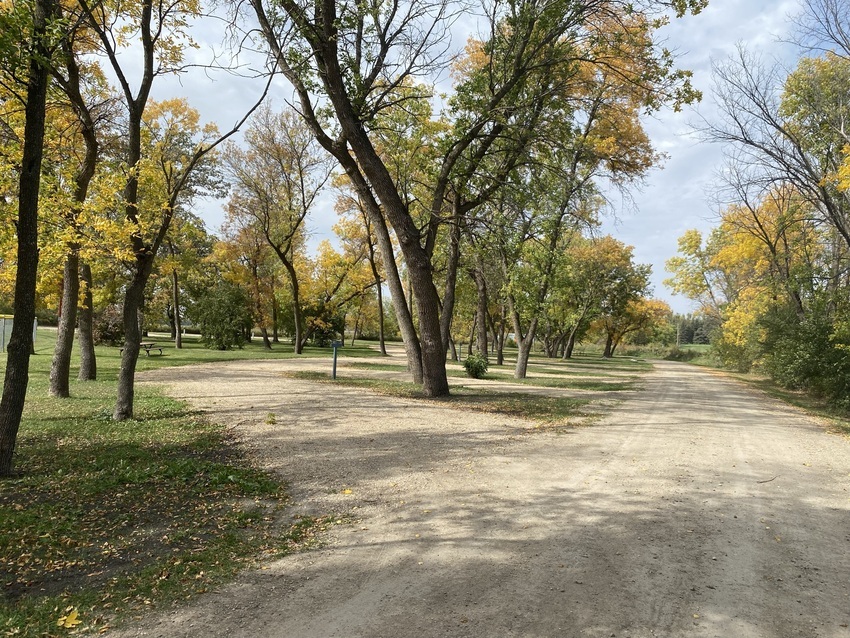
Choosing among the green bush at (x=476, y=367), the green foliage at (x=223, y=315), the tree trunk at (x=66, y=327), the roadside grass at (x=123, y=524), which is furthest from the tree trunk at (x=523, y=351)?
the green foliage at (x=223, y=315)

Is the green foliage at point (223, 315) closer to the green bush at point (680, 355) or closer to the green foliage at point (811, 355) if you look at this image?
the green foliage at point (811, 355)

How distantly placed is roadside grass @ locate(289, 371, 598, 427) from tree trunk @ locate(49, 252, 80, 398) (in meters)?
6.46

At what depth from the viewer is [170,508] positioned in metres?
4.61

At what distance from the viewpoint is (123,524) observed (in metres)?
4.22

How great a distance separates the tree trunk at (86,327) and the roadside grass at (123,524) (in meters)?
5.52

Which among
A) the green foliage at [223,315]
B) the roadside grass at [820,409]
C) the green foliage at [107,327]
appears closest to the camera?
the roadside grass at [820,409]

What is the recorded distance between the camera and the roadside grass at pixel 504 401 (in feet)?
33.9

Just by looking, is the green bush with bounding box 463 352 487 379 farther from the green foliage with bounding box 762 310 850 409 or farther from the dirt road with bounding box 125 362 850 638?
the green foliage with bounding box 762 310 850 409

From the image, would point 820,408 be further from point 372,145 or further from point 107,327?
point 107,327

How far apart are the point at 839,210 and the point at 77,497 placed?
19.2m

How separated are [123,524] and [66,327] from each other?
26.0 ft

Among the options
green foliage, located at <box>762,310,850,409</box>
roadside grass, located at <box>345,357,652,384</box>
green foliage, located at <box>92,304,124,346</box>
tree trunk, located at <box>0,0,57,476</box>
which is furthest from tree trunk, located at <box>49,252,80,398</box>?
green foliage, located at <box>92,304,124,346</box>

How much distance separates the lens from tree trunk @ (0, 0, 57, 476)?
203 inches

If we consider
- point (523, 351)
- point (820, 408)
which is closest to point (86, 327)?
point (523, 351)
